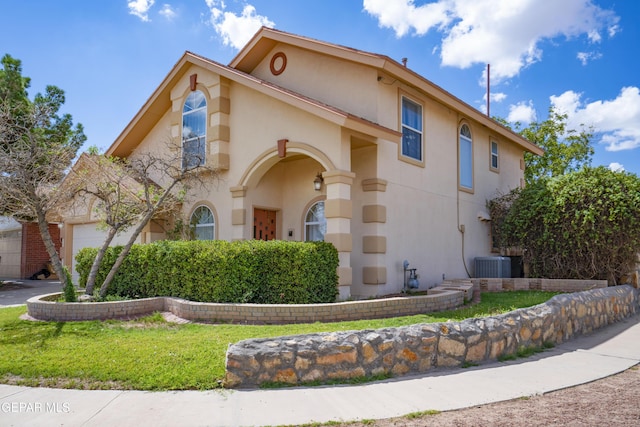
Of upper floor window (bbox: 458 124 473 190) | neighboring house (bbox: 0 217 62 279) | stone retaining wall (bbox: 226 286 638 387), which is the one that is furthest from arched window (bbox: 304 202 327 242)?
neighboring house (bbox: 0 217 62 279)

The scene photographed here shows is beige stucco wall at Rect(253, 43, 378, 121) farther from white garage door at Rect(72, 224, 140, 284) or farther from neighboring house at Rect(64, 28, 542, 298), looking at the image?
white garage door at Rect(72, 224, 140, 284)

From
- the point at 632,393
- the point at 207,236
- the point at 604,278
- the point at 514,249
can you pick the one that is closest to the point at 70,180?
the point at 207,236

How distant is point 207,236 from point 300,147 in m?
4.39

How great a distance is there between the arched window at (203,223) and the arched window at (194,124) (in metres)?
1.71

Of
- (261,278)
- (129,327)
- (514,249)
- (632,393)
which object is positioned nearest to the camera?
(632,393)

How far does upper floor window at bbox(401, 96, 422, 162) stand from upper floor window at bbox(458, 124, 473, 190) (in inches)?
98.1

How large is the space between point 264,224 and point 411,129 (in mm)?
4999

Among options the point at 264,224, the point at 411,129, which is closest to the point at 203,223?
the point at 264,224

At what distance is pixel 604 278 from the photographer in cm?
1345

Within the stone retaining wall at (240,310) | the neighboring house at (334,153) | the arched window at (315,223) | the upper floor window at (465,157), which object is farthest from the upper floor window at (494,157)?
the stone retaining wall at (240,310)

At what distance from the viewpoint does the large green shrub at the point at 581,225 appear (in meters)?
12.9

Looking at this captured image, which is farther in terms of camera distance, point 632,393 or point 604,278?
point 604,278

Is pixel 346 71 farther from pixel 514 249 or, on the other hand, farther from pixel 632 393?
pixel 632 393

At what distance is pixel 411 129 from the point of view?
13.4 metres
